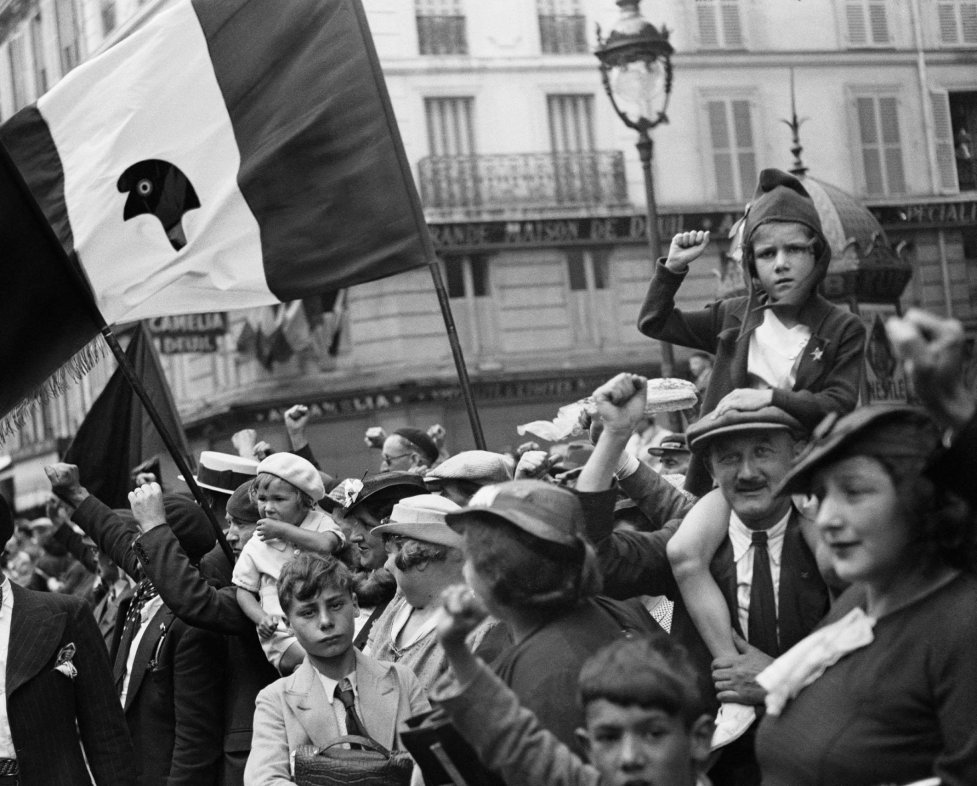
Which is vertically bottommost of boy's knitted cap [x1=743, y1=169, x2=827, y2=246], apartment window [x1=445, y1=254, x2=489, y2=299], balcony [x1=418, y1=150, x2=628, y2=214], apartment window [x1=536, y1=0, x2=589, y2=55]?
boy's knitted cap [x1=743, y1=169, x2=827, y2=246]

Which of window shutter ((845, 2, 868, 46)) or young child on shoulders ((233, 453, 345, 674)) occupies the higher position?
window shutter ((845, 2, 868, 46))

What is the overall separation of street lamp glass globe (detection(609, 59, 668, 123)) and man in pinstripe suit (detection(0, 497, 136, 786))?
8.04 metres

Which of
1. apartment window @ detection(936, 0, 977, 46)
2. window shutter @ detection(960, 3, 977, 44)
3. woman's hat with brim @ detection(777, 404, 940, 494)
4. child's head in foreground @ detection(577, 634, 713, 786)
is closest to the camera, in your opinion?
woman's hat with brim @ detection(777, 404, 940, 494)

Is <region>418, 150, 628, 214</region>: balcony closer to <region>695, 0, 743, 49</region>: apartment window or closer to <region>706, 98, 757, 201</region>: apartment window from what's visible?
<region>706, 98, 757, 201</region>: apartment window

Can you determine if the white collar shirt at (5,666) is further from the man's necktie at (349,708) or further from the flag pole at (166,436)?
the man's necktie at (349,708)

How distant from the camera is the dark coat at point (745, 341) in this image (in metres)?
4.96

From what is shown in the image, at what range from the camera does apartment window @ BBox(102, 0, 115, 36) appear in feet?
112

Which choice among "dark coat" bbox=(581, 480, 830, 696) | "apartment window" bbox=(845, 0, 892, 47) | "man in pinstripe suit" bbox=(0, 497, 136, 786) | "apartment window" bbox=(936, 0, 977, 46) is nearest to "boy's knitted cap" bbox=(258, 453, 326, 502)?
"man in pinstripe suit" bbox=(0, 497, 136, 786)

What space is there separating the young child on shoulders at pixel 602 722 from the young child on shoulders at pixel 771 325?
1064 millimetres

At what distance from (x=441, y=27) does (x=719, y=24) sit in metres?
5.27

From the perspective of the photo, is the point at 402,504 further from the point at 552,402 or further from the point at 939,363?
the point at 552,402

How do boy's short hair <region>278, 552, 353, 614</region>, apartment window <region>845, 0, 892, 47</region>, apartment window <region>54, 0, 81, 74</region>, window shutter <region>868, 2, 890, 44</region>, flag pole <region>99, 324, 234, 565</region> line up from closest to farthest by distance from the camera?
boy's short hair <region>278, 552, 353, 614</region> → flag pole <region>99, 324, 234, 565</region> → apartment window <region>845, 0, 892, 47</region> → window shutter <region>868, 2, 890, 44</region> → apartment window <region>54, 0, 81, 74</region>

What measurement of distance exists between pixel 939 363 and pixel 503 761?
1.25 m

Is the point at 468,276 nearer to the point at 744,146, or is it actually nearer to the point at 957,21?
the point at 744,146
